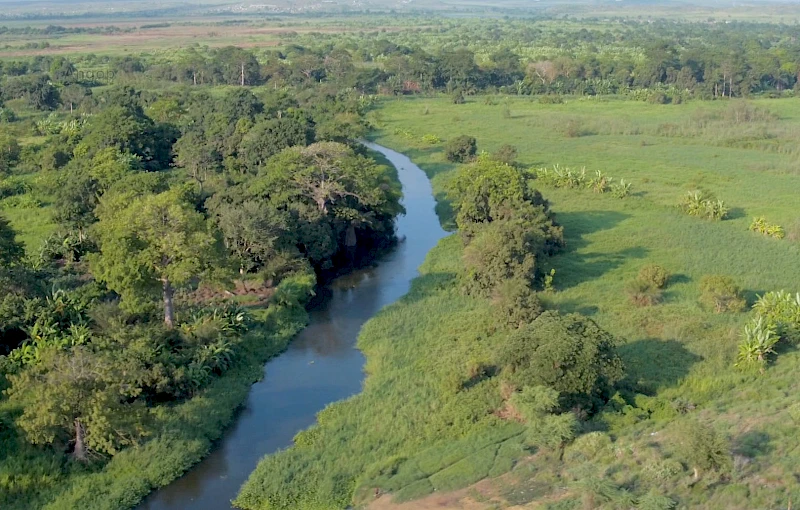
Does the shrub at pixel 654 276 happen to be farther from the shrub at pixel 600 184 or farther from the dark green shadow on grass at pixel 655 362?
the shrub at pixel 600 184

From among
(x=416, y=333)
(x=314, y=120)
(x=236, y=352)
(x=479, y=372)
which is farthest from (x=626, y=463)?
(x=314, y=120)

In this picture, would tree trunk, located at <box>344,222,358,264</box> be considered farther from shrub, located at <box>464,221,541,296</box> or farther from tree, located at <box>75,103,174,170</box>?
tree, located at <box>75,103,174,170</box>

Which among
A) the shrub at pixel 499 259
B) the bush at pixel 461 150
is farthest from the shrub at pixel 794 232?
the bush at pixel 461 150

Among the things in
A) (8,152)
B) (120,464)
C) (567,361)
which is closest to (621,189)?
(567,361)

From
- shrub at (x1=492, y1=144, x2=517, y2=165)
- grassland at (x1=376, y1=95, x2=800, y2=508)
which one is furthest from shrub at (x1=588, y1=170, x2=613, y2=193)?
shrub at (x1=492, y1=144, x2=517, y2=165)

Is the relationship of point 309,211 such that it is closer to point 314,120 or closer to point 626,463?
point 626,463

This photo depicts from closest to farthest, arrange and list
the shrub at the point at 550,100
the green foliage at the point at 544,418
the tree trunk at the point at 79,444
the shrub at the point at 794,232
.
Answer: the tree trunk at the point at 79,444 < the green foliage at the point at 544,418 < the shrub at the point at 794,232 < the shrub at the point at 550,100
